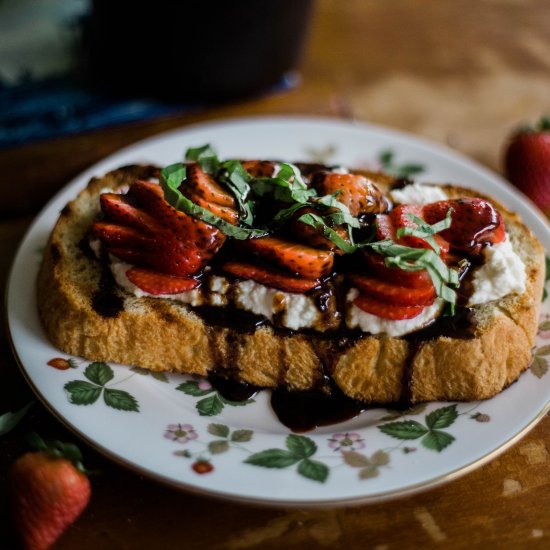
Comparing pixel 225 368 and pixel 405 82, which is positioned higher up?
pixel 405 82

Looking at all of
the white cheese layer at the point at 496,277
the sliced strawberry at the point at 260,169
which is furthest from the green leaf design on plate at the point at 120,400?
the white cheese layer at the point at 496,277

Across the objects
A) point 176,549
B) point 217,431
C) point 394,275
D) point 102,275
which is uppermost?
point 394,275

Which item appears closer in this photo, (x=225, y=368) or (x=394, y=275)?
(x=394, y=275)

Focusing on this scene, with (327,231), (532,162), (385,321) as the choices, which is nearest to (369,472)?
(385,321)

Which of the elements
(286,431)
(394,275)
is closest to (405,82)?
(394,275)

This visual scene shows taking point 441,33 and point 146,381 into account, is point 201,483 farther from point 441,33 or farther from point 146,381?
point 441,33

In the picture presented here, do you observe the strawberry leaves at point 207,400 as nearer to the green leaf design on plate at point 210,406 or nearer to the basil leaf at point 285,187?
the green leaf design on plate at point 210,406
